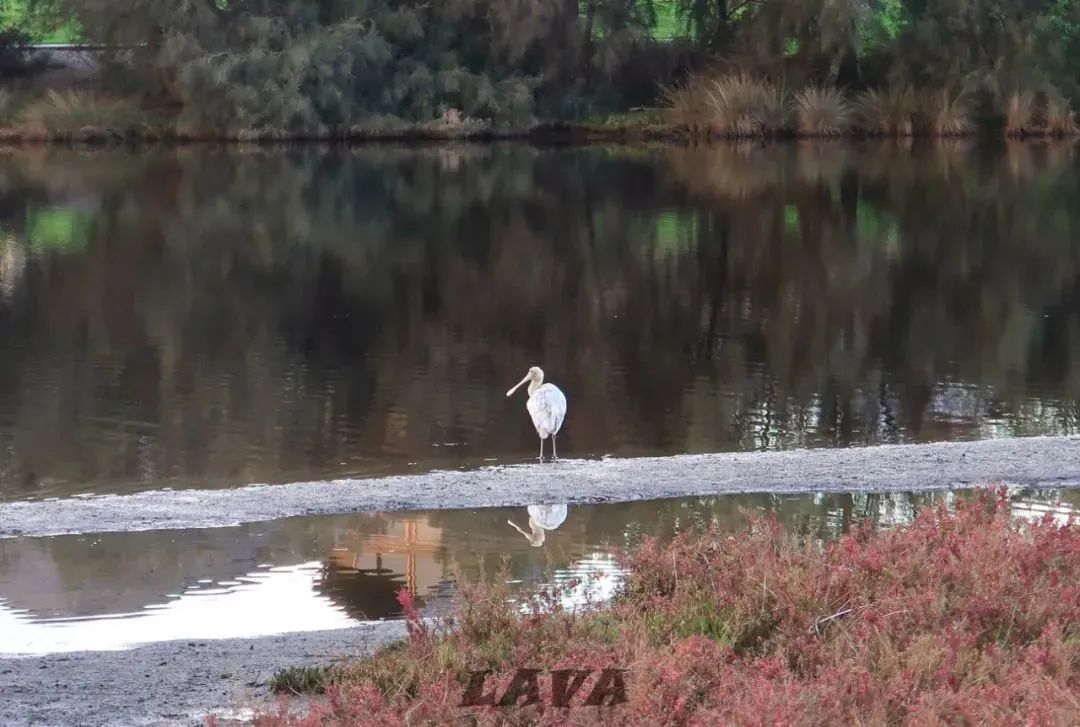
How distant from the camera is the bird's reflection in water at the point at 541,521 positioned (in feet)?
37.0

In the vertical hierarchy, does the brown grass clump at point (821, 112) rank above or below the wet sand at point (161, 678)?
below

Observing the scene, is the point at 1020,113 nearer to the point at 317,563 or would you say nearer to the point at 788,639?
the point at 317,563

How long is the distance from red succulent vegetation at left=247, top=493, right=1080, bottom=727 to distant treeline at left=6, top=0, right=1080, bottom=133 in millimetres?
42533

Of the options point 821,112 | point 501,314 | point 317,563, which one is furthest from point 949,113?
point 317,563

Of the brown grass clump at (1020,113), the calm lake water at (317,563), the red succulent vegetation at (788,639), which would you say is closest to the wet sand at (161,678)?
the calm lake water at (317,563)

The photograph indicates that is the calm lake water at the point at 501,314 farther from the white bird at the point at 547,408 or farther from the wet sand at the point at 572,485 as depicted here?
the wet sand at the point at 572,485

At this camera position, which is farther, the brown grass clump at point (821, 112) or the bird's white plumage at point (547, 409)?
the brown grass clump at point (821, 112)

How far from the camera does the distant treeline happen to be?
50156 mm

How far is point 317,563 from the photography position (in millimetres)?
10680

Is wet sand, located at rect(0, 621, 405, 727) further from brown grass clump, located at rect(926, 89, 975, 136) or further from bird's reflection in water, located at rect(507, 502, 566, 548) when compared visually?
brown grass clump, located at rect(926, 89, 975, 136)

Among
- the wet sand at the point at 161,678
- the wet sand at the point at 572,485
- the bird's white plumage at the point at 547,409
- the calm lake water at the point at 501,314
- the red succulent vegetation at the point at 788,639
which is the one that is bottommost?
the calm lake water at the point at 501,314

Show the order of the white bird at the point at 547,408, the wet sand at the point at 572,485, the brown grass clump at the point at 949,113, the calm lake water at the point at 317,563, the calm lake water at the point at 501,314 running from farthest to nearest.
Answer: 1. the brown grass clump at the point at 949,113
2. the calm lake water at the point at 501,314
3. the white bird at the point at 547,408
4. the wet sand at the point at 572,485
5. the calm lake water at the point at 317,563

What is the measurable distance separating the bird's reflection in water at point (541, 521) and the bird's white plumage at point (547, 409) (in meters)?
1.71

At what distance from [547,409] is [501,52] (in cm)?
4151
